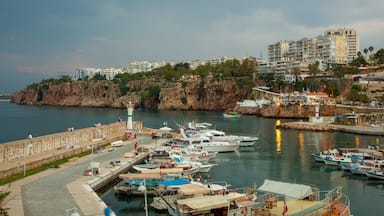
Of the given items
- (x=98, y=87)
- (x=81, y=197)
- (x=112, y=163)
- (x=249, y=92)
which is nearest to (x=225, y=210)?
(x=81, y=197)

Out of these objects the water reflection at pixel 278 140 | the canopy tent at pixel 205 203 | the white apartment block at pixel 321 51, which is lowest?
the water reflection at pixel 278 140

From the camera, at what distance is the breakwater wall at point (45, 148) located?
2928 cm

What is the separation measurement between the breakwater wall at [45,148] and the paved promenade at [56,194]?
181 cm

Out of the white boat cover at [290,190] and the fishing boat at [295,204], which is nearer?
the fishing boat at [295,204]

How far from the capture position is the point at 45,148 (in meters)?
36.2

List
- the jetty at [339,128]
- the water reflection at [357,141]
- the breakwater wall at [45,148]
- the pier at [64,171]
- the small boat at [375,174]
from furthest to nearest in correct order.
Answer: the jetty at [339,128]
the water reflection at [357,141]
the small boat at [375,174]
the breakwater wall at [45,148]
the pier at [64,171]

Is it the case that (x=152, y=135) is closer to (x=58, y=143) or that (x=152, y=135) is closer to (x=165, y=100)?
(x=58, y=143)

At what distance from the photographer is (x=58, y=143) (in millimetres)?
38344

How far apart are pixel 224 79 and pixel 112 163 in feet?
383

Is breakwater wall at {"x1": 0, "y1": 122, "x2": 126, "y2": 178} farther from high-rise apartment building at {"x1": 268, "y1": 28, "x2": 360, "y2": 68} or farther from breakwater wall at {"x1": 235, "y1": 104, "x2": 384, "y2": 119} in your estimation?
high-rise apartment building at {"x1": 268, "y1": 28, "x2": 360, "y2": 68}

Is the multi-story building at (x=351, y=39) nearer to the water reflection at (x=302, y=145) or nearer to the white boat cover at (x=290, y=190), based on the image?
the water reflection at (x=302, y=145)

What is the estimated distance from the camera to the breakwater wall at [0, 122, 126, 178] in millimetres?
29281

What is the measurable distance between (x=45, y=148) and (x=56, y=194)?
50.2ft

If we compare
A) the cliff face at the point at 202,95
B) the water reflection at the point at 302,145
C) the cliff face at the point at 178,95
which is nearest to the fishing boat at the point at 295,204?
the water reflection at the point at 302,145
